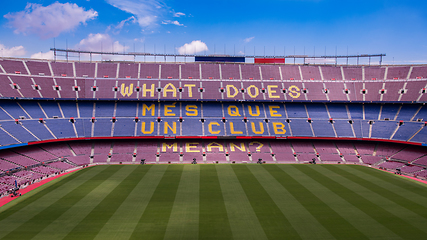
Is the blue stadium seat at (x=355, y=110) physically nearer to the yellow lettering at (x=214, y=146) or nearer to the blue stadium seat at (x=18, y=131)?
the yellow lettering at (x=214, y=146)

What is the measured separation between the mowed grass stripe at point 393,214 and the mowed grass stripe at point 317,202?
3.26m

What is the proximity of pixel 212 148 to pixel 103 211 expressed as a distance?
29.2 meters

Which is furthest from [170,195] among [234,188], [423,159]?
[423,159]

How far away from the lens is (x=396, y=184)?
33.4 metres

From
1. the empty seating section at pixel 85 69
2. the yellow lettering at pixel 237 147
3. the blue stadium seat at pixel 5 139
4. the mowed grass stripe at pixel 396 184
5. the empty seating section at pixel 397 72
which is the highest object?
the empty seating section at pixel 85 69

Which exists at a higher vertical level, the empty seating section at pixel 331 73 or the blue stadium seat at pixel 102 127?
the empty seating section at pixel 331 73

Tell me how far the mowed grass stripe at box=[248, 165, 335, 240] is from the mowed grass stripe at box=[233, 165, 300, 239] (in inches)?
20.6

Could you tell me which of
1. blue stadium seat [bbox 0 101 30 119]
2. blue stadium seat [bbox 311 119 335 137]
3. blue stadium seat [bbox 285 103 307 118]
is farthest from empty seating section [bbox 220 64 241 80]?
blue stadium seat [bbox 0 101 30 119]

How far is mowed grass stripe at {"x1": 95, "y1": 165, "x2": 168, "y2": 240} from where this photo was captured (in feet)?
66.3

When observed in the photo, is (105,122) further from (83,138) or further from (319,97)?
(319,97)

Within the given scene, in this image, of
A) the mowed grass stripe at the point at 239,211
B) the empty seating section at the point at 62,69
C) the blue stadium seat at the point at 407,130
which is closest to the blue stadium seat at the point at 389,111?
the blue stadium seat at the point at 407,130

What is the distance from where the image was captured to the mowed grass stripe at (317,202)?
21.0m

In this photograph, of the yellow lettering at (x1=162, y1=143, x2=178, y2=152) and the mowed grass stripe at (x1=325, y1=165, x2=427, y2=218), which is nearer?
the mowed grass stripe at (x1=325, y1=165, x2=427, y2=218)

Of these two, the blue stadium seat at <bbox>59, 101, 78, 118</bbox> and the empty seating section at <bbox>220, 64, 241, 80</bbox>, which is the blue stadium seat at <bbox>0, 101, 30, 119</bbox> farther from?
the empty seating section at <bbox>220, 64, 241, 80</bbox>
